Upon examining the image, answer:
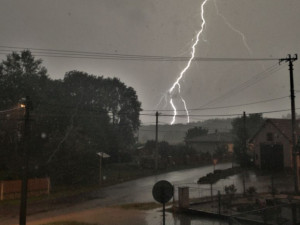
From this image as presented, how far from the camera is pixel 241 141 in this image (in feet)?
145

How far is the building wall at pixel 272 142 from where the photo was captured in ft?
119

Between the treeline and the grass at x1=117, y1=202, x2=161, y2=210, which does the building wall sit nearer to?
the treeline

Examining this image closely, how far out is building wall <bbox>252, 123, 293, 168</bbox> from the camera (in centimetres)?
3634

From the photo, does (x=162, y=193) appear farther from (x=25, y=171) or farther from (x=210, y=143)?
(x=210, y=143)

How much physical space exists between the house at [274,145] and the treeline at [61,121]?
2119 centimetres

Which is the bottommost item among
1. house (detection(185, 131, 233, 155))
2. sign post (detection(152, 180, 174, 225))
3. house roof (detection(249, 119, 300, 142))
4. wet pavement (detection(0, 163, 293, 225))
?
wet pavement (detection(0, 163, 293, 225))

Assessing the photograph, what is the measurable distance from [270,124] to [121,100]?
28032mm

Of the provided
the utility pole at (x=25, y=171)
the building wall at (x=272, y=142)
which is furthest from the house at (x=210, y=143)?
the utility pole at (x=25, y=171)

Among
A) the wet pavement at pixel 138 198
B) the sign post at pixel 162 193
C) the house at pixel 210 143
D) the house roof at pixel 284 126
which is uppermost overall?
the house roof at pixel 284 126

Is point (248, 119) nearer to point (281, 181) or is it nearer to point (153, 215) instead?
point (281, 181)

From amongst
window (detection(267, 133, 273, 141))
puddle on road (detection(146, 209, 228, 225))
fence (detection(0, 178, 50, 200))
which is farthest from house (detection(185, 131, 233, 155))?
puddle on road (detection(146, 209, 228, 225))

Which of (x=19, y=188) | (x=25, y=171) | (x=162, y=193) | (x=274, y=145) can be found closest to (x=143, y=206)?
(x=25, y=171)

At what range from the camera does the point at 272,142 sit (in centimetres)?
3869

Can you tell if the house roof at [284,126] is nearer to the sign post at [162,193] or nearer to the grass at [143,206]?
the grass at [143,206]
